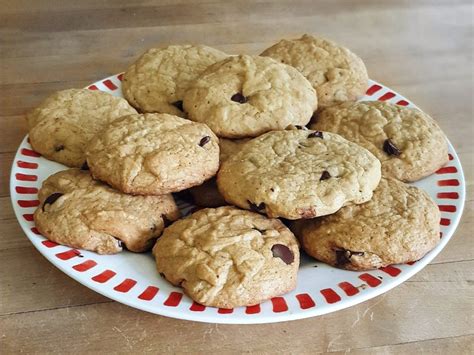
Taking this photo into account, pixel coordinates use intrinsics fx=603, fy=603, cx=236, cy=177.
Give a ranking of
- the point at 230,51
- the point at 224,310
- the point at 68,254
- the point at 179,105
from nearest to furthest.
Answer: the point at 224,310 → the point at 68,254 → the point at 179,105 → the point at 230,51

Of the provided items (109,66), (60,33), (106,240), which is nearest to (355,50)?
(109,66)

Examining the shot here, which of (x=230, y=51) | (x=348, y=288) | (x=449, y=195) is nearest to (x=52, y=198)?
(x=348, y=288)

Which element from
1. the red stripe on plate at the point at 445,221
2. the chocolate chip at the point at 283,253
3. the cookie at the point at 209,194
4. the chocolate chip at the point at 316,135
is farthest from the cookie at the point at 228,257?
the red stripe on plate at the point at 445,221

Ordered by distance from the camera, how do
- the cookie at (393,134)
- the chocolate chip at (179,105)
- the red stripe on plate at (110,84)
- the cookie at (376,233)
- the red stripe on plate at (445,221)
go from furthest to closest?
1. the red stripe on plate at (110,84)
2. the chocolate chip at (179,105)
3. the cookie at (393,134)
4. the red stripe on plate at (445,221)
5. the cookie at (376,233)

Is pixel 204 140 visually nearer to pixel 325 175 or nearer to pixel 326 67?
pixel 325 175

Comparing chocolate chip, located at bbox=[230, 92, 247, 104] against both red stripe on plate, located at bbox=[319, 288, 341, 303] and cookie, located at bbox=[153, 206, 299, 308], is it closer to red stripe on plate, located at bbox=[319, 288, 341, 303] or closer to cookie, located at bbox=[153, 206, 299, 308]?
cookie, located at bbox=[153, 206, 299, 308]

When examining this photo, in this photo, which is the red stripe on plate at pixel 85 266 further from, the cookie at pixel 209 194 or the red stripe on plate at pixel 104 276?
the cookie at pixel 209 194

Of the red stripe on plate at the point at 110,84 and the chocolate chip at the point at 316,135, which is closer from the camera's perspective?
the chocolate chip at the point at 316,135

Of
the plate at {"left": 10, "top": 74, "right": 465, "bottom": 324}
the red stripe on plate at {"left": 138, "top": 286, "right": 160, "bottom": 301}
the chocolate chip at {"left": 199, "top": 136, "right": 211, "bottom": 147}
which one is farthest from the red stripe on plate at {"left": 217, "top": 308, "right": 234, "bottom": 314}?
the chocolate chip at {"left": 199, "top": 136, "right": 211, "bottom": 147}
